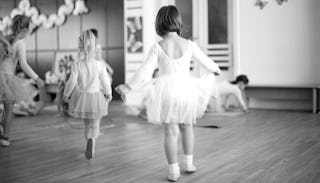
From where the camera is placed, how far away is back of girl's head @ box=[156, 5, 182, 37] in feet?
9.37

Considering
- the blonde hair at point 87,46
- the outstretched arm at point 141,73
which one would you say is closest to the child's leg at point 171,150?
the outstretched arm at point 141,73

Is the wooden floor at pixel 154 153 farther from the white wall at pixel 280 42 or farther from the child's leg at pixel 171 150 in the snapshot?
the white wall at pixel 280 42

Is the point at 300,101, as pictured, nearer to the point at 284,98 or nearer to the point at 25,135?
the point at 284,98

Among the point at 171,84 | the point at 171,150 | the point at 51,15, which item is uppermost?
the point at 51,15

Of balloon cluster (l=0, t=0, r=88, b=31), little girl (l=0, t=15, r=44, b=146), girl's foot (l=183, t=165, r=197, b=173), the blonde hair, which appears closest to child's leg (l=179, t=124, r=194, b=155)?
girl's foot (l=183, t=165, r=197, b=173)

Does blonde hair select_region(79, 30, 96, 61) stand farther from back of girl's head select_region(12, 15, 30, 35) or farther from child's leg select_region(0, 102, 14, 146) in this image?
child's leg select_region(0, 102, 14, 146)

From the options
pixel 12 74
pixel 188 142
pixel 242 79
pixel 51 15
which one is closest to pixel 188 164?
pixel 188 142

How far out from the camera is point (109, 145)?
165 inches

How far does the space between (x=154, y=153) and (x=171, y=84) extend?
1.06 m

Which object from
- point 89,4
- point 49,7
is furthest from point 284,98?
point 49,7

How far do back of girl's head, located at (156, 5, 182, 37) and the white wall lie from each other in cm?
471

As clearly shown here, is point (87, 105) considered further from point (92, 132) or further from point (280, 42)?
point (280, 42)

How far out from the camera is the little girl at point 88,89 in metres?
3.56

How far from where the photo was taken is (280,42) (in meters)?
7.30
